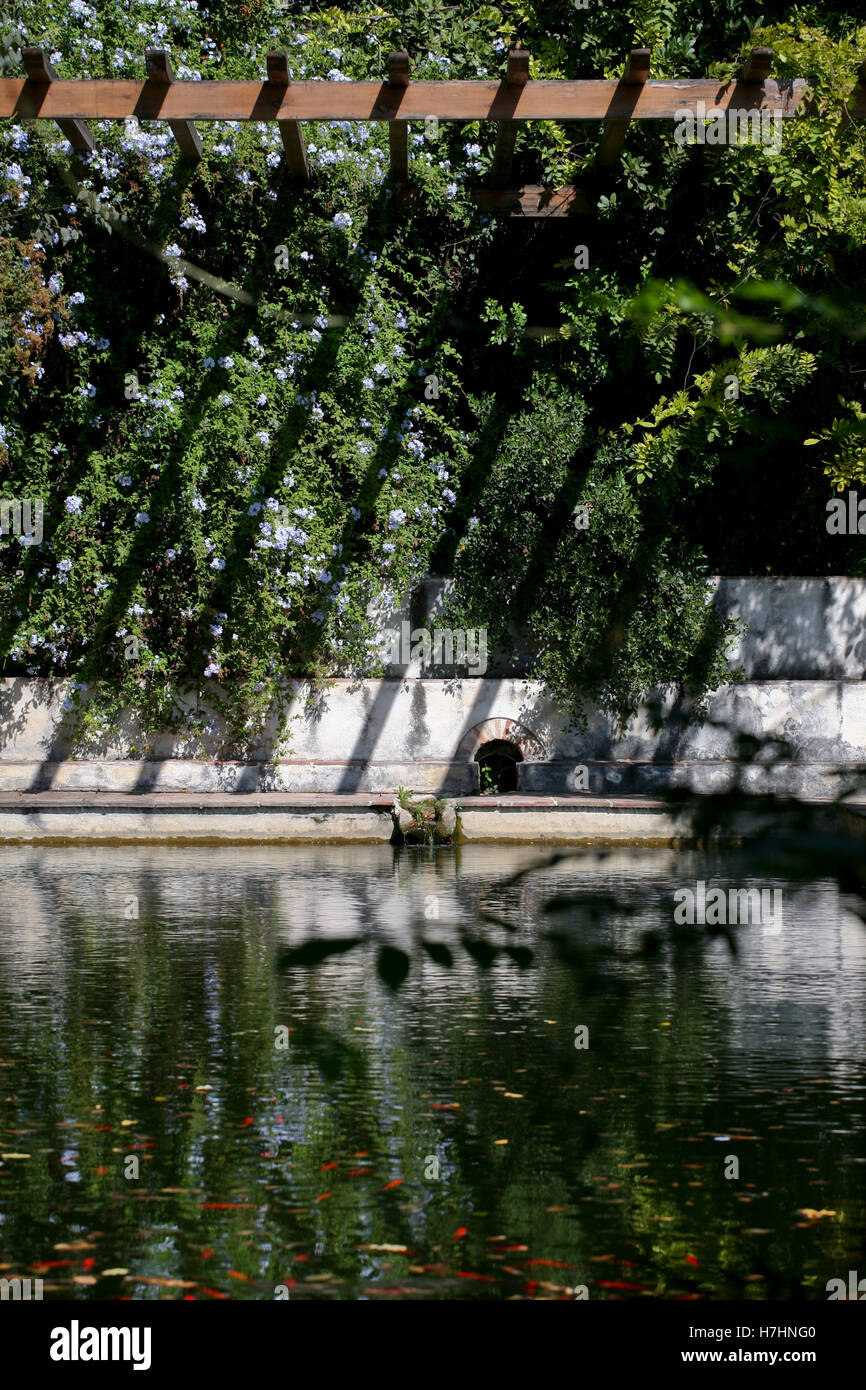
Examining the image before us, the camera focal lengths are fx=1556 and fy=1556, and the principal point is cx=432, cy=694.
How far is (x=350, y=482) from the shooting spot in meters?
14.4

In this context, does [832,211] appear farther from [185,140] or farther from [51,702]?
[51,702]

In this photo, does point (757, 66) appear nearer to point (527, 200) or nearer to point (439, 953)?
point (527, 200)

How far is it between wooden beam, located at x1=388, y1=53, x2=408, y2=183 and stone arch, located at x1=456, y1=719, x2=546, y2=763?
4968 millimetres

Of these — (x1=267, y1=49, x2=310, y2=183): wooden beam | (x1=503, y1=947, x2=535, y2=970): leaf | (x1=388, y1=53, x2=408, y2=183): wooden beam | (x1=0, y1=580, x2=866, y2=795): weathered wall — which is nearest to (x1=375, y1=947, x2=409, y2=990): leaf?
(x1=503, y1=947, x2=535, y2=970): leaf

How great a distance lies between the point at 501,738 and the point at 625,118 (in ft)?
16.7

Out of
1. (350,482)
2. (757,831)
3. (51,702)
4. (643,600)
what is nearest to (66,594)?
(51,702)

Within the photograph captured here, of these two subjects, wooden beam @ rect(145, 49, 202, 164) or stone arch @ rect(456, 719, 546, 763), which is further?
stone arch @ rect(456, 719, 546, 763)

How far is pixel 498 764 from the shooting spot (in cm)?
1398

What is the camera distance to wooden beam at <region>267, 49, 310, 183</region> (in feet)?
35.8

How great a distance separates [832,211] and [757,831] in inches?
515

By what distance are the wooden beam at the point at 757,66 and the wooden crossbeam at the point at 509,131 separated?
1553 millimetres

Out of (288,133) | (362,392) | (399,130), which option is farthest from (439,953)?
(362,392)

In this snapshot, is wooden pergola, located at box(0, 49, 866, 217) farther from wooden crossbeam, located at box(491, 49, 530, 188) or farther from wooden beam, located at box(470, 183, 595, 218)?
wooden beam, located at box(470, 183, 595, 218)

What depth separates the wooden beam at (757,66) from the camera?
1070 centimetres
